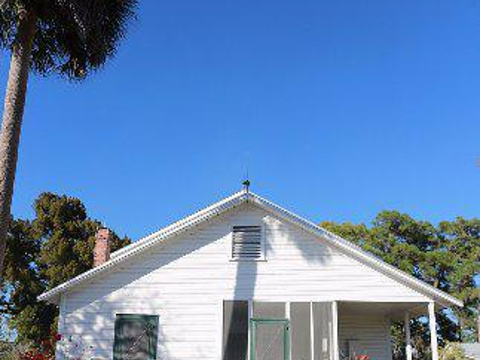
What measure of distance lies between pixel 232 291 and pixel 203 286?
839mm

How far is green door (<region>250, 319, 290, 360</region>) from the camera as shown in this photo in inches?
623

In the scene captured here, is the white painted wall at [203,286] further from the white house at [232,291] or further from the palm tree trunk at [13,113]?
the palm tree trunk at [13,113]

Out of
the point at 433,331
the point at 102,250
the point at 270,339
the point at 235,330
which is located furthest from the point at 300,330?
the point at 102,250

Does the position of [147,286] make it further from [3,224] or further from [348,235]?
[348,235]

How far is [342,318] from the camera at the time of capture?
19250 millimetres

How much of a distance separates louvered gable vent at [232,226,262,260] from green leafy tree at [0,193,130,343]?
60.7ft

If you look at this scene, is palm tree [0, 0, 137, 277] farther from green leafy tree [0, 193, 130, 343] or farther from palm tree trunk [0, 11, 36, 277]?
green leafy tree [0, 193, 130, 343]

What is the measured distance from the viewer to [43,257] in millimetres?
34969

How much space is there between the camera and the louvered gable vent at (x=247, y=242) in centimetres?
1697

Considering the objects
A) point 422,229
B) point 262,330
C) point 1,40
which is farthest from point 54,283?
point 422,229

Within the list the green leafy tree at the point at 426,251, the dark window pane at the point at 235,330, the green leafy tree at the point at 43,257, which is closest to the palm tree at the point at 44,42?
the dark window pane at the point at 235,330

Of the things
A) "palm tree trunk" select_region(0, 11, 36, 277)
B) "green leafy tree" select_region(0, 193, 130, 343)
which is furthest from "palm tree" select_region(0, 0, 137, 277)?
"green leafy tree" select_region(0, 193, 130, 343)

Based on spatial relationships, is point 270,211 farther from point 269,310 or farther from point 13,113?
point 13,113

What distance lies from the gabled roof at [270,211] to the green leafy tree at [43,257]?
17.2 m
